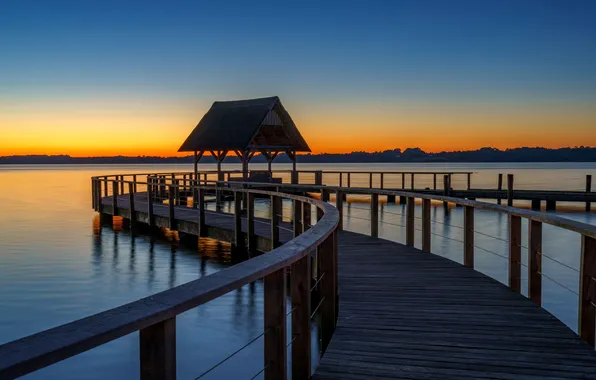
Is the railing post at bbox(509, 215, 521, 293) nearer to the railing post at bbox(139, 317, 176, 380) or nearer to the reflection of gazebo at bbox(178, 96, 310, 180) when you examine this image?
the railing post at bbox(139, 317, 176, 380)

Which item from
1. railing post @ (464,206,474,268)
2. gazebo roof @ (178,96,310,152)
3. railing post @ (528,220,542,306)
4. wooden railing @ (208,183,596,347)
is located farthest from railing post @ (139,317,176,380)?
gazebo roof @ (178,96,310,152)

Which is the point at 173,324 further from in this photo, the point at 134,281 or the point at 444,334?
the point at 134,281

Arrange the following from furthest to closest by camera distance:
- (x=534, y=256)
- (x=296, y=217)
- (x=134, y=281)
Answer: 1. (x=134, y=281)
2. (x=296, y=217)
3. (x=534, y=256)

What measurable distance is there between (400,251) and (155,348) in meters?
6.66

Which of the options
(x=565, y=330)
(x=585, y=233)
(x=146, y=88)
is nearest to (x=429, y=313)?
(x=565, y=330)

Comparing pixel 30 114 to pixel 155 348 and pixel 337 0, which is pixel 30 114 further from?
pixel 155 348

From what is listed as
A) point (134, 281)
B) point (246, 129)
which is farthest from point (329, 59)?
point (134, 281)

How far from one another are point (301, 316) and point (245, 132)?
68.7 ft

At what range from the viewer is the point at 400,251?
7.82 metres

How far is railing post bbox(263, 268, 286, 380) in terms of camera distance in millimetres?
2234

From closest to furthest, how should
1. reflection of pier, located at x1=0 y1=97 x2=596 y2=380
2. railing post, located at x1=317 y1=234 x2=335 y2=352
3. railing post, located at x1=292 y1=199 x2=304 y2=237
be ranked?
reflection of pier, located at x1=0 y1=97 x2=596 y2=380 < railing post, located at x1=317 y1=234 x2=335 y2=352 < railing post, located at x1=292 y1=199 x2=304 y2=237

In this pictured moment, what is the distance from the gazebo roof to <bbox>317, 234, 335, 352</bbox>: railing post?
754 inches

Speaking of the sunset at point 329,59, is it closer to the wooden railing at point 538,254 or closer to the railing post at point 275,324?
the wooden railing at point 538,254

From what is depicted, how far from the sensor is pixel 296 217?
9133 mm
